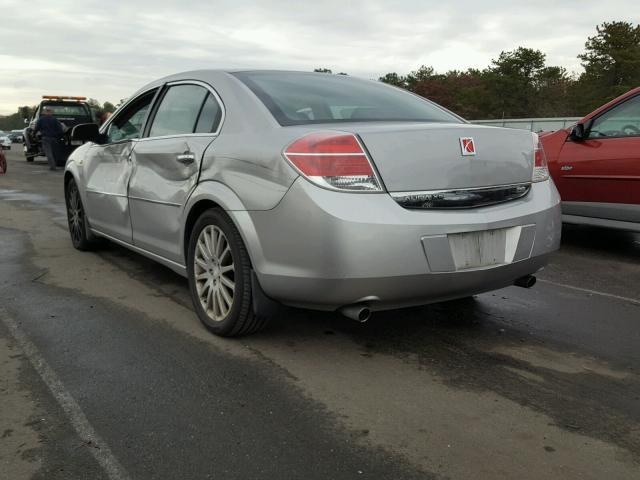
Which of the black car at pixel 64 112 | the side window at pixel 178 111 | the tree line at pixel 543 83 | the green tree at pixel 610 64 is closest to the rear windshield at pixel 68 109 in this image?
the black car at pixel 64 112

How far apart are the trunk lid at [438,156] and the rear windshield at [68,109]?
20.5 meters

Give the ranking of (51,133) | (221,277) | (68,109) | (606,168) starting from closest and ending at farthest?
(221,277) < (606,168) < (51,133) < (68,109)

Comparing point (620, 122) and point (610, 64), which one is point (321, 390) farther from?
point (610, 64)

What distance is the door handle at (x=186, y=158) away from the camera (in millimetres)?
3719

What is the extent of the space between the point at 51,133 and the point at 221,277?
1701 centimetres

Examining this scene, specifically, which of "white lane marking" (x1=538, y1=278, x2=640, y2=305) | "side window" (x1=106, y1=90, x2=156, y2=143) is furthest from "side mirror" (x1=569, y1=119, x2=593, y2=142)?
"side window" (x1=106, y1=90, x2=156, y2=143)

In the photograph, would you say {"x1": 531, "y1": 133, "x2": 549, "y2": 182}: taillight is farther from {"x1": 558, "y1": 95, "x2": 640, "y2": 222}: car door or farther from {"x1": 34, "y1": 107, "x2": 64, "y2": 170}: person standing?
{"x1": 34, "y1": 107, "x2": 64, "y2": 170}: person standing

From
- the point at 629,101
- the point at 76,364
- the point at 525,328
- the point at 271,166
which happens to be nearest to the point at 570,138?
the point at 629,101

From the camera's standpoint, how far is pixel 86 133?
529cm

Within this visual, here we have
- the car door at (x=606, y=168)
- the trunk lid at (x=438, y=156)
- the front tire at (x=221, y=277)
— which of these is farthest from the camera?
the car door at (x=606, y=168)

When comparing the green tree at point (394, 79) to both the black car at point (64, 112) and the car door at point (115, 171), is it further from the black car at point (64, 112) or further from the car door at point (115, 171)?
the car door at point (115, 171)

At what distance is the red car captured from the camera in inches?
225

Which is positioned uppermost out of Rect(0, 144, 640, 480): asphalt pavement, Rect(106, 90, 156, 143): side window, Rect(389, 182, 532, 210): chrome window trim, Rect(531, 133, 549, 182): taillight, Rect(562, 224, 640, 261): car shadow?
Rect(106, 90, 156, 143): side window

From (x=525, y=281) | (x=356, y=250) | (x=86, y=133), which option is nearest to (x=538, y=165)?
(x=525, y=281)
